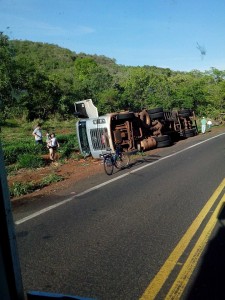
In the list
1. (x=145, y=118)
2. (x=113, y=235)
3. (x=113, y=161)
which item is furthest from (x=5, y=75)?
(x=113, y=235)

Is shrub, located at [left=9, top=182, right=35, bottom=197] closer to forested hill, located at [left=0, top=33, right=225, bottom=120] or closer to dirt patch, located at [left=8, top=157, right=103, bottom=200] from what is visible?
dirt patch, located at [left=8, top=157, right=103, bottom=200]

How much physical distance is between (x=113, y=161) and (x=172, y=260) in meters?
8.47

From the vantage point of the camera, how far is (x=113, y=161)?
1327 centimetres

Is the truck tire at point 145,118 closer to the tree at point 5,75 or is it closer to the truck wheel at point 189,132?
the truck wheel at point 189,132

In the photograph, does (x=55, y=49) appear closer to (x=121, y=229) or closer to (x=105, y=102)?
(x=105, y=102)

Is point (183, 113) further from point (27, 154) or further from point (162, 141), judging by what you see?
point (27, 154)

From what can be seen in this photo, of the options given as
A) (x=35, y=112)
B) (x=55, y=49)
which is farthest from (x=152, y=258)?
(x=55, y=49)

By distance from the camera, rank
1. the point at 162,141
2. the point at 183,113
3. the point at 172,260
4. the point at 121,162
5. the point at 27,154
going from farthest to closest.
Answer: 1. the point at 183,113
2. the point at 162,141
3. the point at 27,154
4. the point at 121,162
5. the point at 172,260

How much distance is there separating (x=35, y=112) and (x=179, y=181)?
33.8m

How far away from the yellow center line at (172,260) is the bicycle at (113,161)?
5.67 m

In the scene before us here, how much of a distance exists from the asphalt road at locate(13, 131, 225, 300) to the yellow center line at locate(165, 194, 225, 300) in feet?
0.19

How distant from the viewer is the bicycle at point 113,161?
1267 centimetres

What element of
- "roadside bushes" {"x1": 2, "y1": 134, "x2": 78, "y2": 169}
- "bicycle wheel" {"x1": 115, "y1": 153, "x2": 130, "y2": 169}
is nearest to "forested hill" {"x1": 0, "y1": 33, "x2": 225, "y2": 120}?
"roadside bushes" {"x1": 2, "y1": 134, "x2": 78, "y2": 169}

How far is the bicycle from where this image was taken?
41.6 feet
